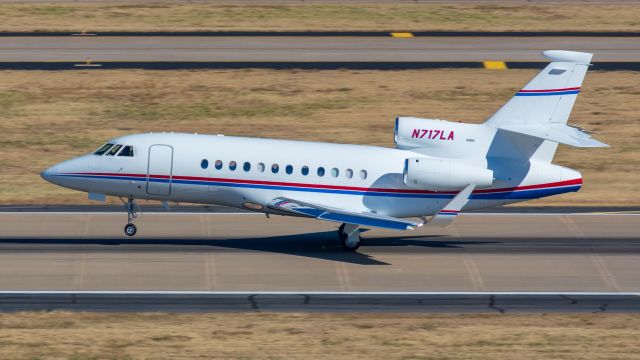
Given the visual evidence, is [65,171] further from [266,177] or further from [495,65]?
[495,65]

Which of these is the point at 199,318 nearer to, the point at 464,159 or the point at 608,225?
the point at 464,159

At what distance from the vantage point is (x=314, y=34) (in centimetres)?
7200

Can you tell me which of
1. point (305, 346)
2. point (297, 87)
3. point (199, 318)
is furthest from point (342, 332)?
point (297, 87)

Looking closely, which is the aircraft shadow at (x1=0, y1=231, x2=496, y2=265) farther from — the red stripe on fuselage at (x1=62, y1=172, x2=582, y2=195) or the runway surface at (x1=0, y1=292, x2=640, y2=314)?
the runway surface at (x1=0, y1=292, x2=640, y2=314)

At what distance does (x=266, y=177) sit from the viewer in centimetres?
3803

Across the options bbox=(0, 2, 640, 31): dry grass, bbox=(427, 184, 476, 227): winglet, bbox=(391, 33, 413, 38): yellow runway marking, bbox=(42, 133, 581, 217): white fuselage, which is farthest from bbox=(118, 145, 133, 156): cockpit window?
bbox=(391, 33, 413, 38): yellow runway marking

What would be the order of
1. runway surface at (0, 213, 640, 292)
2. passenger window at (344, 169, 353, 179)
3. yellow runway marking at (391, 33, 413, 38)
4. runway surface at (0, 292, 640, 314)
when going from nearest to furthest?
runway surface at (0, 292, 640, 314), runway surface at (0, 213, 640, 292), passenger window at (344, 169, 353, 179), yellow runway marking at (391, 33, 413, 38)

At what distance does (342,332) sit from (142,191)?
1052 cm

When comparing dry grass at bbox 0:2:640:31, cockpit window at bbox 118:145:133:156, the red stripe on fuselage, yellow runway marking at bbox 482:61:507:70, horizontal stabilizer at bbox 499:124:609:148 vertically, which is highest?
dry grass at bbox 0:2:640:31

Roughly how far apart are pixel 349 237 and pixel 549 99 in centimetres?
734

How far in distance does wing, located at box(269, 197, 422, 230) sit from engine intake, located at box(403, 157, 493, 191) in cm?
141

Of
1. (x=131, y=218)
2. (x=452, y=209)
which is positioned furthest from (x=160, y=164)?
(x=452, y=209)

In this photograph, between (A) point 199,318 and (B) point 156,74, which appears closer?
(A) point 199,318

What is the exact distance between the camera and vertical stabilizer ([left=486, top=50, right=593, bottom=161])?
3784 centimetres
